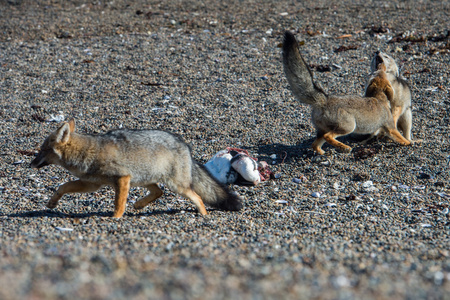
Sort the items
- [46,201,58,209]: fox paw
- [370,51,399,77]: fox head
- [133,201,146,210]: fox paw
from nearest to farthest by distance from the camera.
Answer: [46,201,58,209]: fox paw, [133,201,146,210]: fox paw, [370,51,399,77]: fox head

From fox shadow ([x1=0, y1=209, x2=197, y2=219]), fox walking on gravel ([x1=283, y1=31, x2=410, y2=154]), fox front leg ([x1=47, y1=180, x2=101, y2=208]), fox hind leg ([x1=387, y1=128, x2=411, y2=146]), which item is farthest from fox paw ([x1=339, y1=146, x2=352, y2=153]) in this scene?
fox front leg ([x1=47, y1=180, x2=101, y2=208])

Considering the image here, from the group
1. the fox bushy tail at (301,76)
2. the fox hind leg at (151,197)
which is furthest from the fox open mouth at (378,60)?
the fox hind leg at (151,197)

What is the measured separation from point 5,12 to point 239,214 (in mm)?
15447

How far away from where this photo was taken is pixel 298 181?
8.50 metres

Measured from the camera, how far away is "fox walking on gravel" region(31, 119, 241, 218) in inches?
266

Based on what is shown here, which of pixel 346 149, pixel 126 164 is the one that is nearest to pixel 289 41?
pixel 346 149

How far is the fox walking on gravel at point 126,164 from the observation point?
6754 mm

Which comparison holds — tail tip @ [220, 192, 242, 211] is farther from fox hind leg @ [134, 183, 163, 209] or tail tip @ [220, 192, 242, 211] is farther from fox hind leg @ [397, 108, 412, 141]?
fox hind leg @ [397, 108, 412, 141]

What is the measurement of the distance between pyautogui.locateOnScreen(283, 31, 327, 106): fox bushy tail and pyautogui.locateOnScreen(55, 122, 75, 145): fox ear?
4.13 m

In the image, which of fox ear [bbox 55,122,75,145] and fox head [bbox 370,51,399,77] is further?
fox head [bbox 370,51,399,77]

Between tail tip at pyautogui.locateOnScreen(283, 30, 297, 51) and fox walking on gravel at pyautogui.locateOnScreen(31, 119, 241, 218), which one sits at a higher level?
tail tip at pyautogui.locateOnScreen(283, 30, 297, 51)

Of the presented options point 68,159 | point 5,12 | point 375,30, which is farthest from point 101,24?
point 68,159

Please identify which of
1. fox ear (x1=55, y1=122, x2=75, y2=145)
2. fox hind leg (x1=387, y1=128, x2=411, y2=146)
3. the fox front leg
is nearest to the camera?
fox ear (x1=55, y1=122, x2=75, y2=145)

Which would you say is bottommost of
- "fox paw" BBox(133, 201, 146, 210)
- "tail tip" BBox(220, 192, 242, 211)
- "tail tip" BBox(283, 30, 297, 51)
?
"fox paw" BBox(133, 201, 146, 210)
